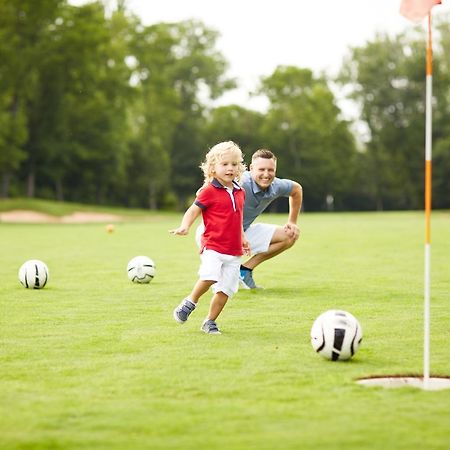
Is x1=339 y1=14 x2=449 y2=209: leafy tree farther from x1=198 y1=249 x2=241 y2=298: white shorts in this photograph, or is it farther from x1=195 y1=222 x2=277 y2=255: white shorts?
Answer: x1=198 y1=249 x2=241 y2=298: white shorts

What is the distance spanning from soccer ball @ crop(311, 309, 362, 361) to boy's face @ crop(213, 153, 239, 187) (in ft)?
7.36

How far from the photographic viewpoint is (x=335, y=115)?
286 feet

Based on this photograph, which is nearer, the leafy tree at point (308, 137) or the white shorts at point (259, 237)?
the white shorts at point (259, 237)

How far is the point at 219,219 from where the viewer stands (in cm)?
880

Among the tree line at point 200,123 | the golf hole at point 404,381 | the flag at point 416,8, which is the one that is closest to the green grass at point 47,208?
the tree line at point 200,123

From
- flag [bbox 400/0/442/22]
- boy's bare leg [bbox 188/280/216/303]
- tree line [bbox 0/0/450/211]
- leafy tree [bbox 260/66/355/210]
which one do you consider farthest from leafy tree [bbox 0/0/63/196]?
flag [bbox 400/0/442/22]

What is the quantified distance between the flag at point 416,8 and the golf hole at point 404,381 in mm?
2723

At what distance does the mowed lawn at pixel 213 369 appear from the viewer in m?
4.86

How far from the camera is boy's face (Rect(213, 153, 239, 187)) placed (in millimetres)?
8719

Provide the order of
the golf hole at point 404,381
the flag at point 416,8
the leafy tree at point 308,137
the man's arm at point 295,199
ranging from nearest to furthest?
the golf hole at point 404,381
the flag at point 416,8
the man's arm at point 295,199
the leafy tree at point 308,137

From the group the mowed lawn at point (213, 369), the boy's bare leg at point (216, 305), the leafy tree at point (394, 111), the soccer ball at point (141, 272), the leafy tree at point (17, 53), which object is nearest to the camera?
the mowed lawn at point (213, 369)

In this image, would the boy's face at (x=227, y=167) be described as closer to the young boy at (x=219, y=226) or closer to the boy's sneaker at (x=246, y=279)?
the young boy at (x=219, y=226)

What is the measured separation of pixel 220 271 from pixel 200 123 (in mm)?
79305

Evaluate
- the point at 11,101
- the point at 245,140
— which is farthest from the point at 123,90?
the point at 245,140
